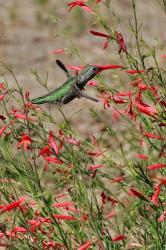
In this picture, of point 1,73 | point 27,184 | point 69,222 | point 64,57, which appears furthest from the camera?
point 64,57

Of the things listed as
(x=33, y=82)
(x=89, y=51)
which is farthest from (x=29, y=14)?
(x=33, y=82)

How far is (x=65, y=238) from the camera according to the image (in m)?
2.93

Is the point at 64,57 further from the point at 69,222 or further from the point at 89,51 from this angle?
the point at 69,222

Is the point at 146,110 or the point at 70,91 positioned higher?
the point at 70,91

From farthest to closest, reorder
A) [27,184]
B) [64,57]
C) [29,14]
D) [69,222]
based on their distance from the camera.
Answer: [29,14] < [64,57] < [69,222] < [27,184]

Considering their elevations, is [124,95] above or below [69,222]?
above

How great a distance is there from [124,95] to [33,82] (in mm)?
6464

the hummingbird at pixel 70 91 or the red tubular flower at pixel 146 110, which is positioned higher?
the hummingbird at pixel 70 91

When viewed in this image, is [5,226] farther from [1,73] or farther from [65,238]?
[1,73]

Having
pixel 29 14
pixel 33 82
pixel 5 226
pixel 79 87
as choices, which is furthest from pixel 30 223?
pixel 29 14

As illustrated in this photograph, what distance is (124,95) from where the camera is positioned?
10.3 feet

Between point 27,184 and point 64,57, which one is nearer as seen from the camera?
point 27,184

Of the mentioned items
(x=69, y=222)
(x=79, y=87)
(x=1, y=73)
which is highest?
(x=1, y=73)

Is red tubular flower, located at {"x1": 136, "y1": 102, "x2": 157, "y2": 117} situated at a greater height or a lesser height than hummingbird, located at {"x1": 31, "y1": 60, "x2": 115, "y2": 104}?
lesser
